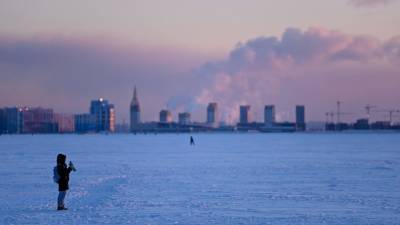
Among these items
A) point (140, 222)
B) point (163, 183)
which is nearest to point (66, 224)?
point (140, 222)

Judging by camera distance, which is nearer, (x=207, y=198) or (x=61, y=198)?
(x=61, y=198)

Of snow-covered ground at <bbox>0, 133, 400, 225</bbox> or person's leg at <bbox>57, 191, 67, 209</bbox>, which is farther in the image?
person's leg at <bbox>57, 191, 67, 209</bbox>

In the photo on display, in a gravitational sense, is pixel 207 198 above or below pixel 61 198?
below

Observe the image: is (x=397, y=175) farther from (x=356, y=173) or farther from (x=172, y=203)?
(x=172, y=203)

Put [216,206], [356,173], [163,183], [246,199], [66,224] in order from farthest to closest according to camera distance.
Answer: [356,173]
[163,183]
[246,199]
[216,206]
[66,224]

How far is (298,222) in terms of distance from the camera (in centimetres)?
1445

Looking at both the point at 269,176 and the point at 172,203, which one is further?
the point at 269,176

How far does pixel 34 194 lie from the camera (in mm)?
20422

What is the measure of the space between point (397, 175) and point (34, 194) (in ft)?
49.2

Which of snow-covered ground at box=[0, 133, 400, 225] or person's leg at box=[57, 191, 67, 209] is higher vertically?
person's leg at box=[57, 191, 67, 209]

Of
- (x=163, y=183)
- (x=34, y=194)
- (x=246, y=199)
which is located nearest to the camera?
(x=246, y=199)

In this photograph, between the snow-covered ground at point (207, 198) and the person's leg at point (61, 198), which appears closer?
the snow-covered ground at point (207, 198)

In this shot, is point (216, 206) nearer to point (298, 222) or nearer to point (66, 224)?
point (298, 222)

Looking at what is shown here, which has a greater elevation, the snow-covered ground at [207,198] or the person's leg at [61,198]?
the person's leg at [61,198]
